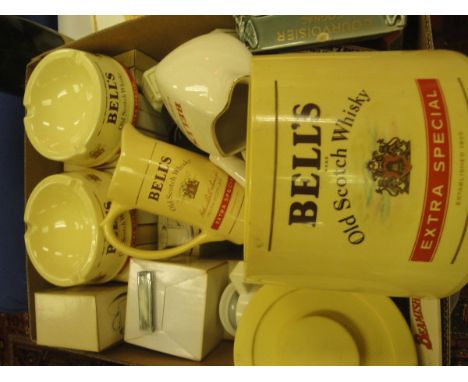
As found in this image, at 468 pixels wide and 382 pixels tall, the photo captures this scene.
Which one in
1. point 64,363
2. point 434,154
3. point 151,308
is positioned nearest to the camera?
point 434,154

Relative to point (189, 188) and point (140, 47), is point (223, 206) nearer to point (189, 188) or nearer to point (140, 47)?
point (189, 188)

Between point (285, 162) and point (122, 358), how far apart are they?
0.53 m

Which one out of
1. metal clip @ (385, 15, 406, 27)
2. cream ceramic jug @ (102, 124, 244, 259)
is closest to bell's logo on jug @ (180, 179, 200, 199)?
cream ceramic jug @ (102, 124, 244, 259)

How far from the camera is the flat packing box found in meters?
0.68

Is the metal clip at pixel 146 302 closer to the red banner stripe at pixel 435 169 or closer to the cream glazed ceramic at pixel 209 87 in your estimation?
the cream glazed ceramic at pixel 209 87

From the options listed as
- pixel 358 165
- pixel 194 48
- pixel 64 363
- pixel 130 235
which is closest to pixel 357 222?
pixel 358 165

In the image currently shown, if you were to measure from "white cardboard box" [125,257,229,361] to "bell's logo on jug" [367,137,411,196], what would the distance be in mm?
393

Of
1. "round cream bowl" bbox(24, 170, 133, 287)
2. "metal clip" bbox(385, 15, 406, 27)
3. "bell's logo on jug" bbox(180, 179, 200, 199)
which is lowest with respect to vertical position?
"round cream bowl" bbox(24, 170, 133, 287)

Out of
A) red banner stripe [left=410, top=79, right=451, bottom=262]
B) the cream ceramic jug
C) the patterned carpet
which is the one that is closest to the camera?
red banner stripe [left=410, top=79, right=451, bottom=262]

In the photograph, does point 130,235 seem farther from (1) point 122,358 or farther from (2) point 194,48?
(2) point 194,48

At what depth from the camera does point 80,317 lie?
70 centimetres

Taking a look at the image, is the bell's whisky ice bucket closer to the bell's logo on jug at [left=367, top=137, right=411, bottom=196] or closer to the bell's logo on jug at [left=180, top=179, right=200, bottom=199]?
the bell's logo on jug at [left=367, top=137, right=411, bottom=196]

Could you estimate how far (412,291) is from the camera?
0.41 m

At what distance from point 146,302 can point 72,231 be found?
0.20m
